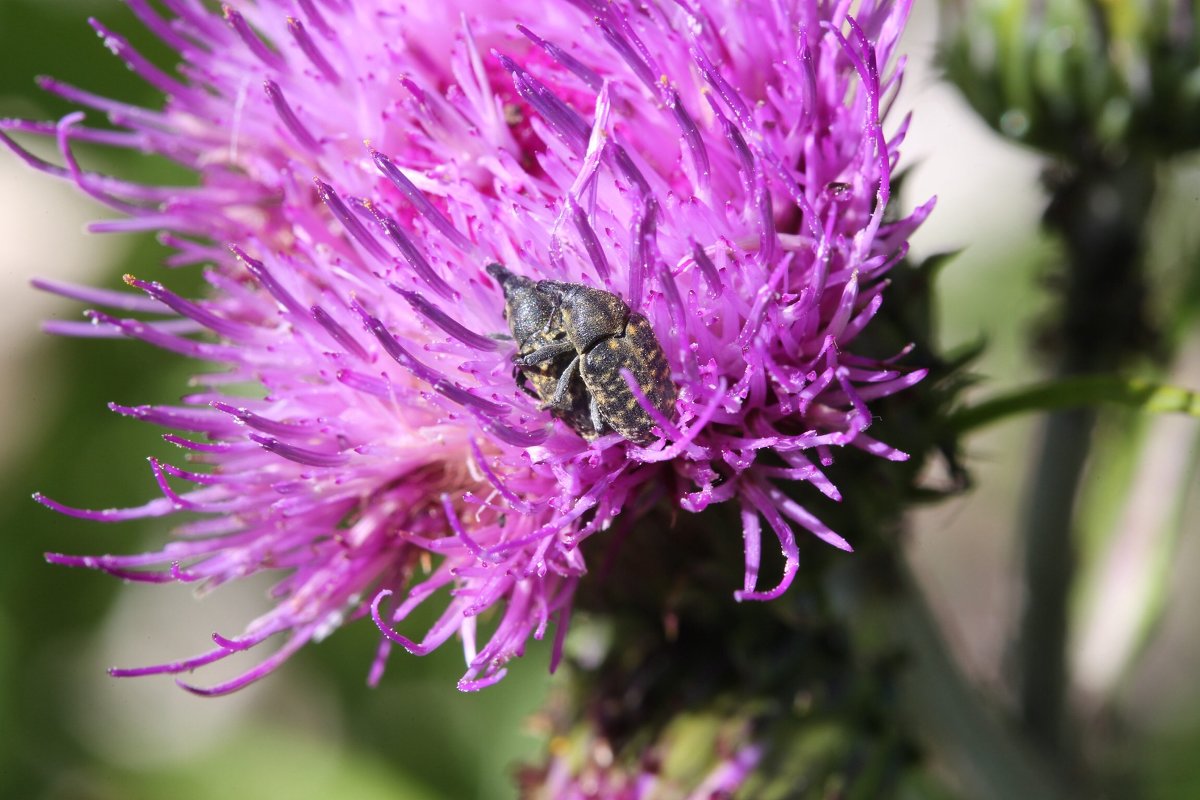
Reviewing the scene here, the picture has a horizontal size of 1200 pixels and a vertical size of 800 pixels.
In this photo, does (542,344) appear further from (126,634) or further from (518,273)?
(126,634)

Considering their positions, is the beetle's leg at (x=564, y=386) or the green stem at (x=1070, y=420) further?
the green stem at (x=1070, y=420)

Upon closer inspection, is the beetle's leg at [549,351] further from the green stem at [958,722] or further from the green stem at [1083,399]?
the green stem at [958,722]

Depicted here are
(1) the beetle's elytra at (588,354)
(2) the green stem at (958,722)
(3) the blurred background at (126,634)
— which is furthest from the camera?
(3) the blurred background at (126,634)

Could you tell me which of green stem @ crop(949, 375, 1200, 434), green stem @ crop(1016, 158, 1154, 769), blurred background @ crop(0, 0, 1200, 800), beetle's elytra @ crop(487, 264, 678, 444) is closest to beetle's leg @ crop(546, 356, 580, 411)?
beetle's elytra @ crop(487, 264, 678, 444)

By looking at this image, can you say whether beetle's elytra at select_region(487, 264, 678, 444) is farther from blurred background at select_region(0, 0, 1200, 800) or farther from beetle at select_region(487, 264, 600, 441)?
blurred background at select_region(0, 0, 1200, 800)

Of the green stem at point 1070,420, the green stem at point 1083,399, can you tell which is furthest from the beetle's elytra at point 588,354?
the green stem at point 1070,420

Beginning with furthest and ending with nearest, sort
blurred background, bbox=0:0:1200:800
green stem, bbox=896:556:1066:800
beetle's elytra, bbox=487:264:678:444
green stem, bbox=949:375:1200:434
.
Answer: blurred background, bbox=0:0:1200:800
green stem, bbox=896:556:1066:800
green stem, bbox=949:375:1200:434
beetle's elytra, bbox=487:264:678:444

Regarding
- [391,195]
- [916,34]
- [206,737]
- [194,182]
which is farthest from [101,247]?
[916,34]

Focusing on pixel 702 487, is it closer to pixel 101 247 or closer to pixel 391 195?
pixel 391 195

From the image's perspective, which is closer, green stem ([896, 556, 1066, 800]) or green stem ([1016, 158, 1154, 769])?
green stem ([896, 556, 1066, 800])
